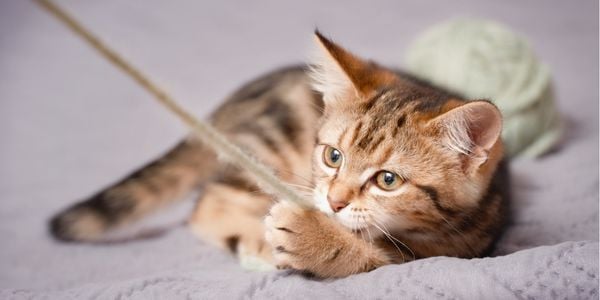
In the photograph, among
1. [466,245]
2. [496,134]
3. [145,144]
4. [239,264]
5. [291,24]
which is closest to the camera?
[496,134]

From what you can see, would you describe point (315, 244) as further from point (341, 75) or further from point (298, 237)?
point (341, 75)

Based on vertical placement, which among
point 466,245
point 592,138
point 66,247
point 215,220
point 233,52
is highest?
point 233,52

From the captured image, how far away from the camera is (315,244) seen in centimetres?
90

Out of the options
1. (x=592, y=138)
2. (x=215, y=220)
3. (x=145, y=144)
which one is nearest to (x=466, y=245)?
(x=215, y=220)

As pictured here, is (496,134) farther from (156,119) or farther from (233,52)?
(233,52)

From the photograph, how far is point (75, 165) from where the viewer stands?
1.73 meters

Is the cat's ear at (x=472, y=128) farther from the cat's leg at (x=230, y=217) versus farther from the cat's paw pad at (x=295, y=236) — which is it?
the cat's leg at (x=230, y=217)

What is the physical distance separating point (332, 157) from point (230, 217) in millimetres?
398

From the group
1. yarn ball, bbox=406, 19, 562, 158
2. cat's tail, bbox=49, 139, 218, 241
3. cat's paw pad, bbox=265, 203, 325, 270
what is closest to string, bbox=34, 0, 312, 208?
cat's paw pad, bbox=265, 203, 325, 270

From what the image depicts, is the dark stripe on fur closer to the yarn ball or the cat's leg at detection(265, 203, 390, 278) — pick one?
the cat's leg at detection(265, 203, 390, 278)

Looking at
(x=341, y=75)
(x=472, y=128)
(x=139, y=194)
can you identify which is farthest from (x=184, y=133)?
(x=472, y=128)

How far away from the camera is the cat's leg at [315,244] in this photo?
898 mm

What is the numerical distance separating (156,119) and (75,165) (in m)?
0.38

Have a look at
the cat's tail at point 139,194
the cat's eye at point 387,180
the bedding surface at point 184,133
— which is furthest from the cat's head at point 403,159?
the cat's tail at point 139,194
